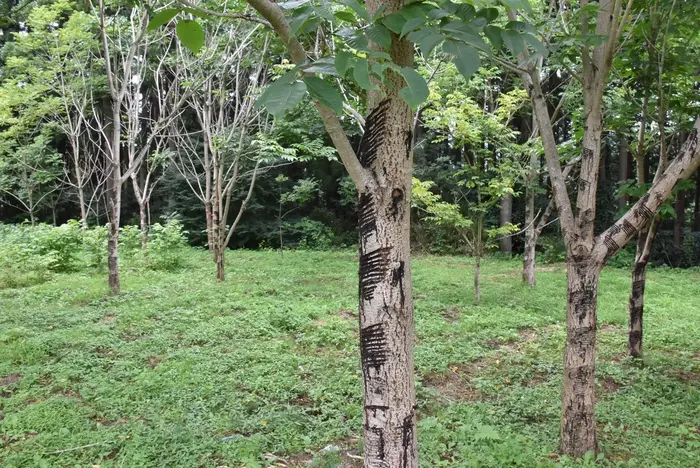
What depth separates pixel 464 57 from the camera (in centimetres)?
84

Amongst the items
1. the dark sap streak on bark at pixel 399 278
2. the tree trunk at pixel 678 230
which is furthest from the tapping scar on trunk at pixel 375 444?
the tree trunk at pixel 678 230

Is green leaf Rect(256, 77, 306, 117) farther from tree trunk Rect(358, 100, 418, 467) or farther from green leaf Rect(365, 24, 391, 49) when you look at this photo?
tree trunk Rect(358, 100, 418, 467)

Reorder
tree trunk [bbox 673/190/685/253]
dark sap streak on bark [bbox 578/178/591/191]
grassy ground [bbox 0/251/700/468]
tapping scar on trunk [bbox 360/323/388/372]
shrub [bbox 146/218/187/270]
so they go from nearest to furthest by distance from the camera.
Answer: tapping scar on trunk [bbox 360/323/388/372] < dark sap streak on bark [bbox 578/178/591/191] < grassy ground [bbox 0/251/700/468] < shrub [bbox 146/218/187/270] < tree trunk [bbox 673/190/685/253]

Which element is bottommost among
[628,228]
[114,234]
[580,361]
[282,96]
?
[580,361]

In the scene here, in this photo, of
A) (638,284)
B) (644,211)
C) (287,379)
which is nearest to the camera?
(644,211)

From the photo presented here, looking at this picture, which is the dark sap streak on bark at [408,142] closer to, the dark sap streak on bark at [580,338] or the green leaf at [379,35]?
the green leaf at [379,35]

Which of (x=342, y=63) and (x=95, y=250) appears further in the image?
(x=95, y=250)

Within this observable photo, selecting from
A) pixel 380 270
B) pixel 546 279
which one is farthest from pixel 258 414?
pixel 546 279

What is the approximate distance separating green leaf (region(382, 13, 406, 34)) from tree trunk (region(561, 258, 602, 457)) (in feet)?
6.92

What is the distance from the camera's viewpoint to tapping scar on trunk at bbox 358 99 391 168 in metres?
1.28

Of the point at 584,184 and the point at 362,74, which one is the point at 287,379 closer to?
the point at 584,184

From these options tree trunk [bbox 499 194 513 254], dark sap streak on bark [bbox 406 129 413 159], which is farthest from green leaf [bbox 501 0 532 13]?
tree trunk [bbox 499 194 513 254]

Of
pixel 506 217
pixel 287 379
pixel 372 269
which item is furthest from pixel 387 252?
pixel 506 217

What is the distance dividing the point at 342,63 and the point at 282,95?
0.44 feet
